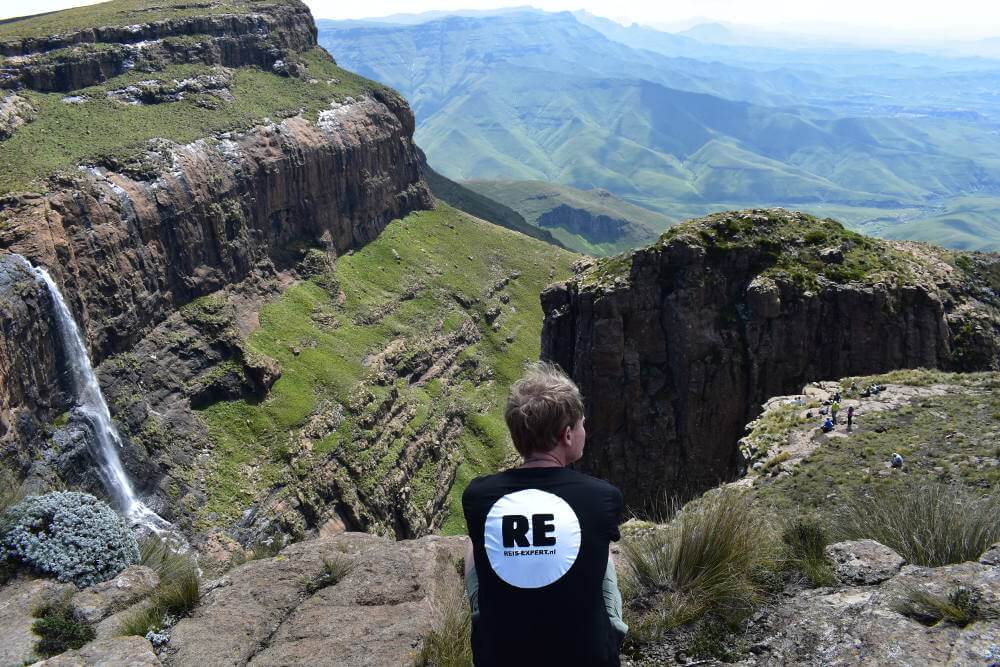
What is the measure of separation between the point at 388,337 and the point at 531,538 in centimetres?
7320

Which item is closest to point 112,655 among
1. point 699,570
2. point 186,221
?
point 699,570

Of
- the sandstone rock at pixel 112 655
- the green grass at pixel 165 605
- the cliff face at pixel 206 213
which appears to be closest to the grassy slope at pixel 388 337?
the cliff face at pixel 206 213

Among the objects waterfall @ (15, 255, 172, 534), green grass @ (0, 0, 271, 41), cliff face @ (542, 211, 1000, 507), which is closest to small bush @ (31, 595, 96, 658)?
cliff face @ (542, 211, 1000, 507)

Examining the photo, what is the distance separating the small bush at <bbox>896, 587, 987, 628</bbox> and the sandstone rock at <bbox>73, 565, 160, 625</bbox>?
12184 millimetres

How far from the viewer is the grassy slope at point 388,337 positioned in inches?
2217

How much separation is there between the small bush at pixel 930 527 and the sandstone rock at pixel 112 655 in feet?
34.0

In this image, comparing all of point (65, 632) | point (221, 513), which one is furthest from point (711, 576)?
point (221, 513)

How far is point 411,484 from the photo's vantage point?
205 ft

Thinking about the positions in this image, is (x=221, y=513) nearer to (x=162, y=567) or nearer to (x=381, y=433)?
(x=381, y=433)

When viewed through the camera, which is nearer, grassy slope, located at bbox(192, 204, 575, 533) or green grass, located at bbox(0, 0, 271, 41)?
grassy slope, located at bbox(192, 204, 575, 533)

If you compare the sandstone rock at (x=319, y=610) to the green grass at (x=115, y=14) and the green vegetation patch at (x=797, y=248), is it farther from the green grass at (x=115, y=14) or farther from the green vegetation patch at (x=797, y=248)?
the green grass at (x=115, y=14)

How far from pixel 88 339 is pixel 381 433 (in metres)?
24.7

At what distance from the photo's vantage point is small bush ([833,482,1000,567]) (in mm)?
8953

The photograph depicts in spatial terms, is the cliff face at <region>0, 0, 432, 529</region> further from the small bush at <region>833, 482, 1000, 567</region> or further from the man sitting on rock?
the small bush at <region>833, 482, 1000, 567</region>
